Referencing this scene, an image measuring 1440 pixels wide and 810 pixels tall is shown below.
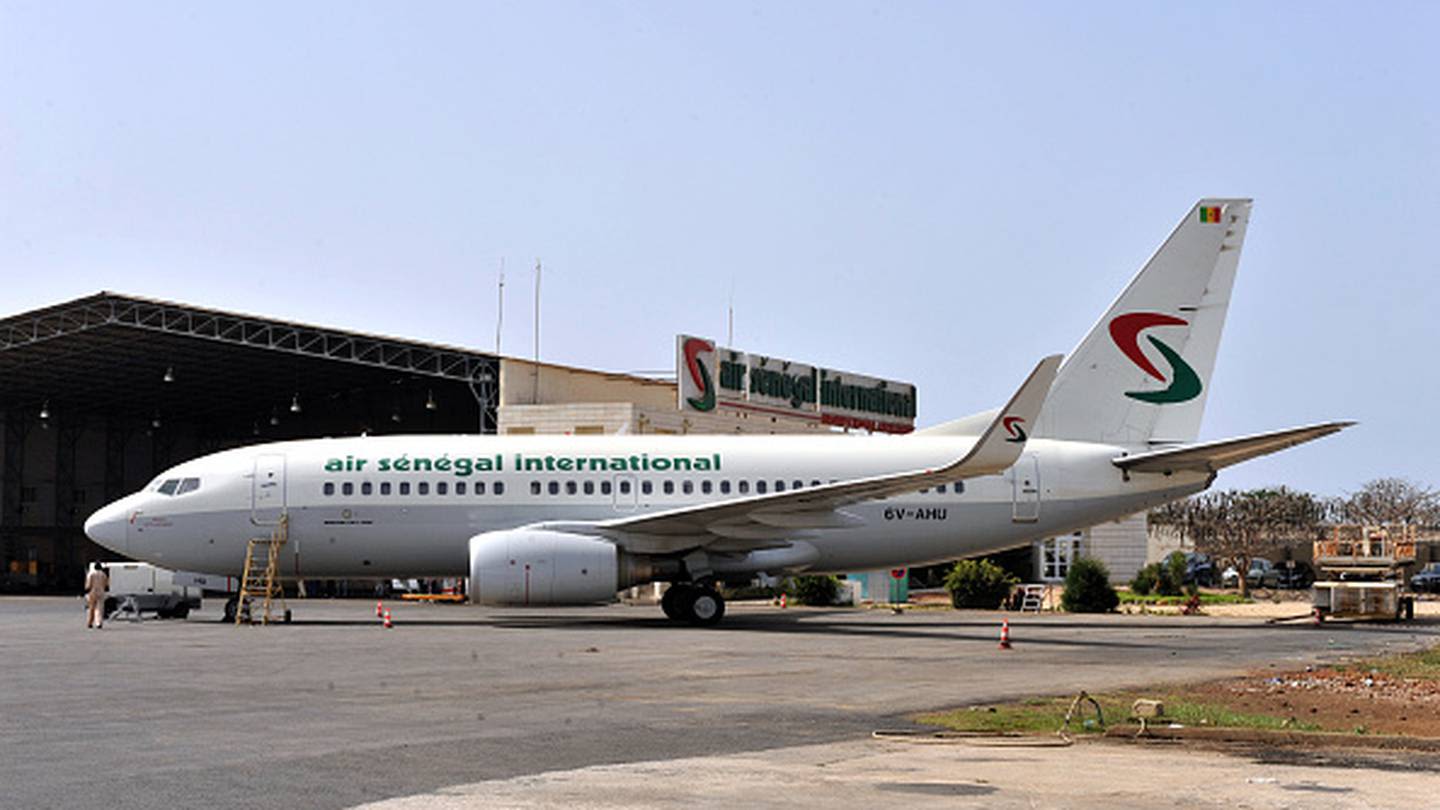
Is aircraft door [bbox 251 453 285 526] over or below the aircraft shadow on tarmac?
over

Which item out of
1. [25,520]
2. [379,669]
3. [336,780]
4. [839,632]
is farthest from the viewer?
[25,520]

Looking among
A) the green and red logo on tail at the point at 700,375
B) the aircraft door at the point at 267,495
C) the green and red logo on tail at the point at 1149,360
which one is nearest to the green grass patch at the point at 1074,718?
the green and red logo on tail at the point at 1149,360

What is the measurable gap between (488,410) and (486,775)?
42265 millimetres

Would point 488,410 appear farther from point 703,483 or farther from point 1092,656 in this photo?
point 1092,656

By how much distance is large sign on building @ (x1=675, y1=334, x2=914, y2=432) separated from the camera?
49625mm

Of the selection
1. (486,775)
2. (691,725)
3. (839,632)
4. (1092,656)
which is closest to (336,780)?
(486,775)

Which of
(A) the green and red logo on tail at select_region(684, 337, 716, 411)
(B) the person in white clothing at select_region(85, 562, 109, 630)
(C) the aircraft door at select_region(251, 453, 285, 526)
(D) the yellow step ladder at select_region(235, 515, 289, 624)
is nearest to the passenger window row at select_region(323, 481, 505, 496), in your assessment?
(C) the aircraft door at select_region(251, 453, 285, 526)

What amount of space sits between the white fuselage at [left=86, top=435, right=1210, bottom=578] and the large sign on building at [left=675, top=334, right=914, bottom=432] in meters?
18.5

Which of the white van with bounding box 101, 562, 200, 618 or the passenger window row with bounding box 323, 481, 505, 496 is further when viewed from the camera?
the white van with bounding box 101, 562, 200, 618

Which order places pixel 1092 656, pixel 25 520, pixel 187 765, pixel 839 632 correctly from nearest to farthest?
pixel 187 765 → pixel 1092 656 → pixel 839 632 → pixel 25 520

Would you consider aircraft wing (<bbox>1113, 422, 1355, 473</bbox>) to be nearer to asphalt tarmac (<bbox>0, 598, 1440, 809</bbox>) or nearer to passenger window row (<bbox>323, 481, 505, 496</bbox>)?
asphalt tarmac (<bbox>0, 598, 1440, 809</bbox>)

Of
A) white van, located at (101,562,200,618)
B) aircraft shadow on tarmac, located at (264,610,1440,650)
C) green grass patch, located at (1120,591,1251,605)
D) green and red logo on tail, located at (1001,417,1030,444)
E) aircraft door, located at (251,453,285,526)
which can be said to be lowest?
green grass patch, located at (1120,591,1251,605)

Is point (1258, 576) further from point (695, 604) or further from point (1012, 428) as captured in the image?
point (1012, 428)

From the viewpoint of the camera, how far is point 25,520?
2847 inches
